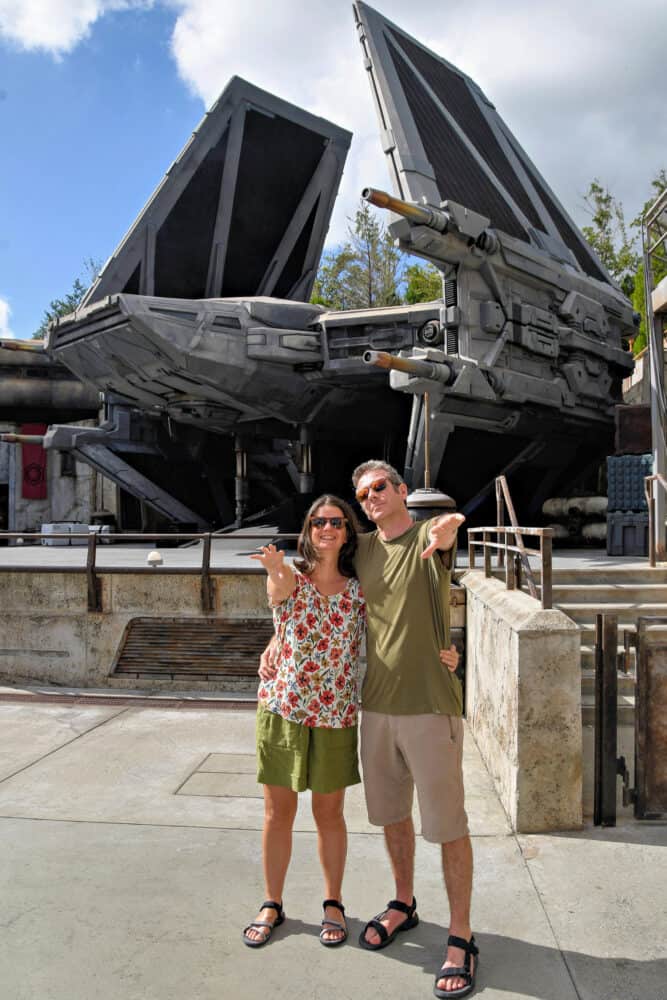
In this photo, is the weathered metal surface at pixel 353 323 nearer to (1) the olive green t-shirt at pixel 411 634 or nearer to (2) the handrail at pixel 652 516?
(2) the handrail at pixel 652 516

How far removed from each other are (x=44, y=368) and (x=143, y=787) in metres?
40.1

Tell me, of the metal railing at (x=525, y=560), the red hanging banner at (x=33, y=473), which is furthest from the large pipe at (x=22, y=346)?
the metal railing at (x=525, y=560)

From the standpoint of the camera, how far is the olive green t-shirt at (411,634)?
2834mm

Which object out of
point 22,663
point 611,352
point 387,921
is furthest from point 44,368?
point 387,921

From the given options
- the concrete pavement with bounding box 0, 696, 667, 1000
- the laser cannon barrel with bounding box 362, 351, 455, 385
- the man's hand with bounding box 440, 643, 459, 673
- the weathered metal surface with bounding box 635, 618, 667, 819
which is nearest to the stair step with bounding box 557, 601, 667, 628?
the concrete pavement with bounding box 0, 696, 667, 1000

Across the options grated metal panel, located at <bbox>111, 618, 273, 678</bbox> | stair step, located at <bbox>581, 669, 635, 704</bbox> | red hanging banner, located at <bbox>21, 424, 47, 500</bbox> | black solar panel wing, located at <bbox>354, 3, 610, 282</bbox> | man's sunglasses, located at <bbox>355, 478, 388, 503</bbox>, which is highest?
black solar panel wing, located at <bbox>354, 3, 610, 282</bbox>

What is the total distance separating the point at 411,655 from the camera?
9.35 feet

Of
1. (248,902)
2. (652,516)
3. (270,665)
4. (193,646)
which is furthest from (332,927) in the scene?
(652,516)

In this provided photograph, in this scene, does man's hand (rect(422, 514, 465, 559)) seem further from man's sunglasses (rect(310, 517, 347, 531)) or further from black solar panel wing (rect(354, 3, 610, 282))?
black solar panel wing (rect(354, 3, 610, 282))

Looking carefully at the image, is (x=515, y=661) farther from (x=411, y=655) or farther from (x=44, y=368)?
(x=44, y=368)

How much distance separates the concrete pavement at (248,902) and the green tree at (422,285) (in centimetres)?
4547

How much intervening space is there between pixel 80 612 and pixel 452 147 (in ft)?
54.2

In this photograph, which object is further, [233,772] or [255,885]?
[233,772]

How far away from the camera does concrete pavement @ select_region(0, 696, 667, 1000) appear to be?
8.78 feet
